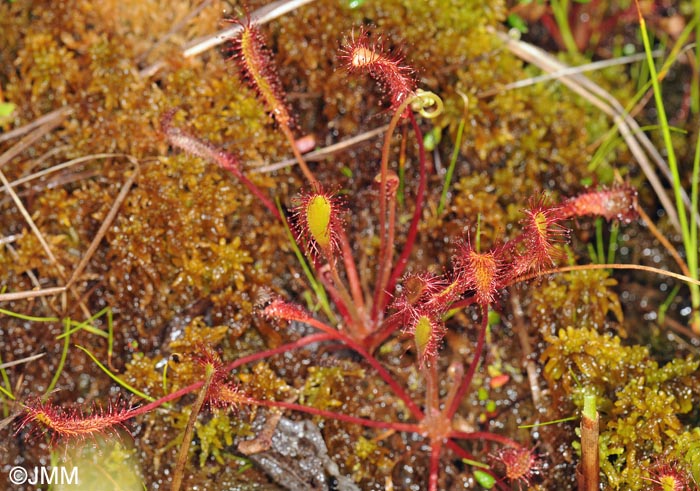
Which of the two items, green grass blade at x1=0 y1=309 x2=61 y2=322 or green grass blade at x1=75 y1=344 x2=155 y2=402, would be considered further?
green grass blade at x1=0 y1=309 x2=61 y2=322

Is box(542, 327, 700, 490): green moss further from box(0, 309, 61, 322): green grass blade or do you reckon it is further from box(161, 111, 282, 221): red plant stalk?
box(0, 309, 61, 322): green grass blade

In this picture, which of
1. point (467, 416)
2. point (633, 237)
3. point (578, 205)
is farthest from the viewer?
point (633, 237)

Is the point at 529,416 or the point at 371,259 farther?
the point at 371,259

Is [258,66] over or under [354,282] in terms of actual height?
over

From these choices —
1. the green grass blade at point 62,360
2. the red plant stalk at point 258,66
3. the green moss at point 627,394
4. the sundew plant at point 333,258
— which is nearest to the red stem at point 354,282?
the sundew plant at point 333,258

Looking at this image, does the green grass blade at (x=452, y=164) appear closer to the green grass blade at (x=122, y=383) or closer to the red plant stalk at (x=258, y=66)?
the red plant stalk at (x=258, y=66)

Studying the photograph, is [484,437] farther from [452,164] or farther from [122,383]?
[122,383]

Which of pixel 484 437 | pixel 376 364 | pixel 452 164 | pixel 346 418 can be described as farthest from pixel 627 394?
pixel 452 164

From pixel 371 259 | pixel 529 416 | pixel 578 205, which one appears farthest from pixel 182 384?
pixel 578 205

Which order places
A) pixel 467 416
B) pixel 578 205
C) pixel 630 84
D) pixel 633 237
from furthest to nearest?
pixel 630 84 → pixel 633 237 → pixel 467 416 → pixel 578 205

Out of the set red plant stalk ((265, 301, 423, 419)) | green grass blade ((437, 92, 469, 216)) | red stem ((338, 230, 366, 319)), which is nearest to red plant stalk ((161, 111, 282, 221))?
red stem ((338, 230, 366, 319))

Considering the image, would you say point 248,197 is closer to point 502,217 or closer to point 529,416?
point 502,217
